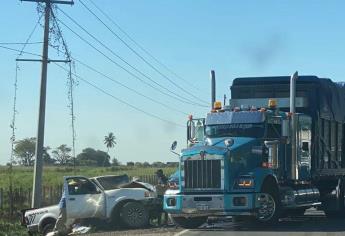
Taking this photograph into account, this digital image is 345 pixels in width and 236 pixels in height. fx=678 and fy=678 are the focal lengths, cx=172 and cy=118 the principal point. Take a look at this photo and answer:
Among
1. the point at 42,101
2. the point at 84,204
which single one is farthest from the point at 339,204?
the point at 42,101

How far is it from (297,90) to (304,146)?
63.2 inches

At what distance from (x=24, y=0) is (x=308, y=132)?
13.0 meters

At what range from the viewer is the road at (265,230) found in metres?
15.0

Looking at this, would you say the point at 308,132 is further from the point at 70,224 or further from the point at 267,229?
the point at 70,224

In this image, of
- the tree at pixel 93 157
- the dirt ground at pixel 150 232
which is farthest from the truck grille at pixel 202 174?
the tree at pixel 93 157

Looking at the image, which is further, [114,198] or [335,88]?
[335,88]

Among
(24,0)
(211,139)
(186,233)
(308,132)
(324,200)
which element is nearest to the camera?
(186,233)

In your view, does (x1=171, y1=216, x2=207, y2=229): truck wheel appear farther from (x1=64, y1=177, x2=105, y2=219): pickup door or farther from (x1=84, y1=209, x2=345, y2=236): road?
(x1=64, y1=177, x2=105, y2=219): pickup door

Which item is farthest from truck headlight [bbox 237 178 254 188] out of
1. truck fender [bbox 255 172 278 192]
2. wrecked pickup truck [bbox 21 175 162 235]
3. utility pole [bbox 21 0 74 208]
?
utility pole [bbox 21 0 74 208]

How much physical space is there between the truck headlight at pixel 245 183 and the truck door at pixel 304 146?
2.38 m

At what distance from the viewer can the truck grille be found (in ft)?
52.6

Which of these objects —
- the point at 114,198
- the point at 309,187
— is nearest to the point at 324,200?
the point at 309,187

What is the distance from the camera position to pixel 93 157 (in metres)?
137

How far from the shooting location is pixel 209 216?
16.4m
